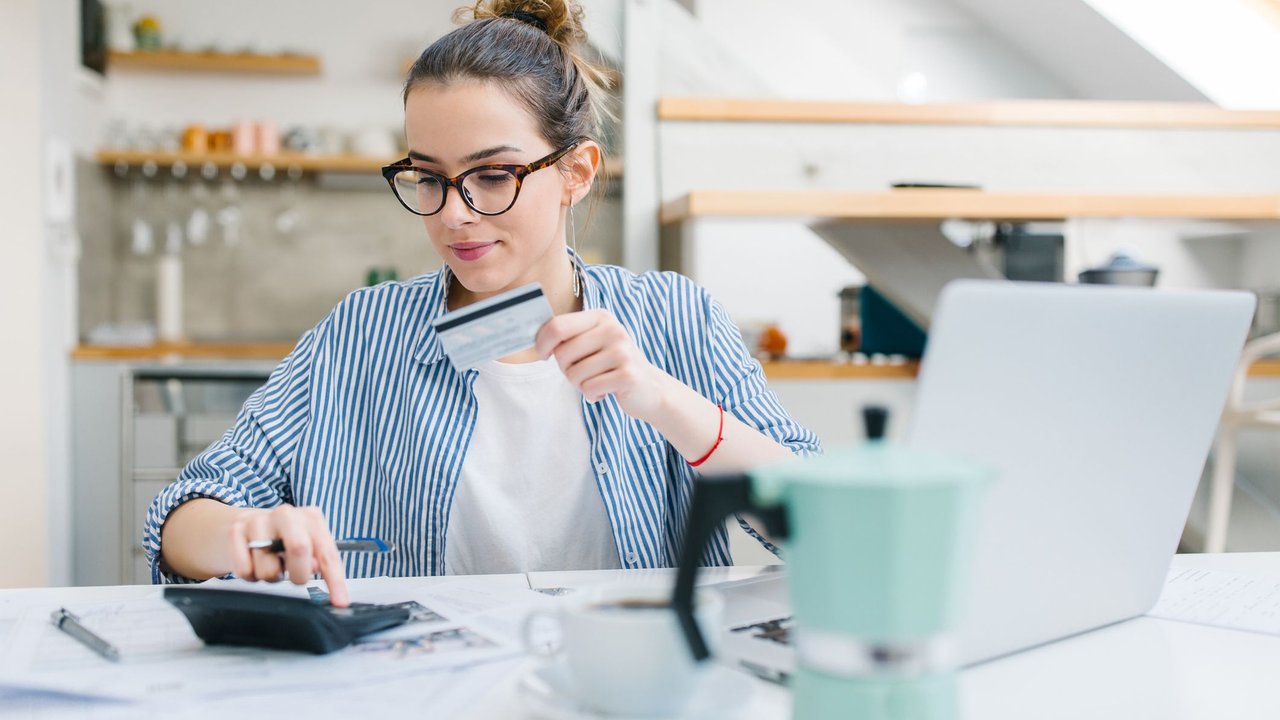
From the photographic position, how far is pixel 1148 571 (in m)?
0.89

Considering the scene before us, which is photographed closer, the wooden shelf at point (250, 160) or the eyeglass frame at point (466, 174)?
the eyeglass frame at point (466, 174)

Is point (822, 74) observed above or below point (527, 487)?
above

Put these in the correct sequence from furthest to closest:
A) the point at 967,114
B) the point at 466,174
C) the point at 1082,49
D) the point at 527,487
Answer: the point at 1082,49, the point at 967,114, the point at 527,487, the point at 466,174

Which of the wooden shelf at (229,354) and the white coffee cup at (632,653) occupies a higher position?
the wooden shelf at (229,354)

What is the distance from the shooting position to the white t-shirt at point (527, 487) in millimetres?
1255

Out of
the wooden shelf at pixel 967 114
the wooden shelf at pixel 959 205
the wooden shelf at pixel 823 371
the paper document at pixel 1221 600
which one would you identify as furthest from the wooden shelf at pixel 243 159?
the paper document at pixel 1221 600

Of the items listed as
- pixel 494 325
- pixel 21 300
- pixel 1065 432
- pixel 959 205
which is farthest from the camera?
pixel 21 300

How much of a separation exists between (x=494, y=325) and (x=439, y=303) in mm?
455

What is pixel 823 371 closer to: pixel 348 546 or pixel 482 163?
pixel 482 163

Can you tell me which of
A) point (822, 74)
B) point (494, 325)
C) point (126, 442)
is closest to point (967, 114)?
point (494, 325)

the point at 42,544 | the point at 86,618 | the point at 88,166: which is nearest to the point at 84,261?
the point at 88,166

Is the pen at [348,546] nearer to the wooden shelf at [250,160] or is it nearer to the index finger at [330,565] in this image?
the index finger at [330,565]

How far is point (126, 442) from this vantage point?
3.38m

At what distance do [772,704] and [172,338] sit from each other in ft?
12.3
